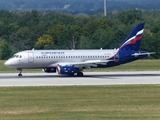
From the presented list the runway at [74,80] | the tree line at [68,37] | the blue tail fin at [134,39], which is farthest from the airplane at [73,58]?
the tree line at [68,37]

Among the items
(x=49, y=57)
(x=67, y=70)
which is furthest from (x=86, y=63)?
(x=49, y=57)

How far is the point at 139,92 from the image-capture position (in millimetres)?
34500

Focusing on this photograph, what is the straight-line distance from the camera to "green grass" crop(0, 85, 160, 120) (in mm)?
24703

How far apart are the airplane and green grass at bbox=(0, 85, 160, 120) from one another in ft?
40.9

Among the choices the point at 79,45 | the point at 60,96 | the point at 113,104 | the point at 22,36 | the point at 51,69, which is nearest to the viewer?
the point at 113,104

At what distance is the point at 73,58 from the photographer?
172 feet

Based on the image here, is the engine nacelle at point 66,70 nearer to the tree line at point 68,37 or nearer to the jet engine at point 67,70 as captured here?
the jet engine at point 67,70

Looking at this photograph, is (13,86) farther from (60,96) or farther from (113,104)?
(113,104)

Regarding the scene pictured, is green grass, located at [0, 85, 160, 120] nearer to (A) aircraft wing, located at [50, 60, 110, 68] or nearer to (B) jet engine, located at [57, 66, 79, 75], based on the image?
(B) jet engine, located at [57, 66, 79, 75]

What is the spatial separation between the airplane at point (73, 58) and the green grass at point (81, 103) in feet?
40.9

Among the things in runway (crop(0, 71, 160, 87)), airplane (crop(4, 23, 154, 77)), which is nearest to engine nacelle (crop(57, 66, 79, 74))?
airplane (crop(4, 23, 154, 77))

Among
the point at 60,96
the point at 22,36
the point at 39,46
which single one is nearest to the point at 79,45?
the point at 39,46

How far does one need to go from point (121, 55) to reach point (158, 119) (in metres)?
30.0

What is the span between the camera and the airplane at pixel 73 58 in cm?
5069
